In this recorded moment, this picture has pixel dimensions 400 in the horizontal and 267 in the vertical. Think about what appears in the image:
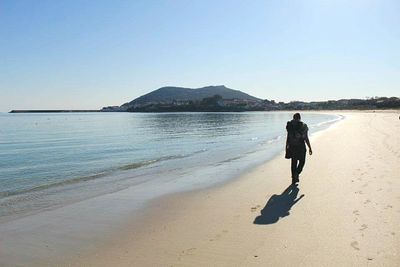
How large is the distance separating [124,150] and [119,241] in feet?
67.2

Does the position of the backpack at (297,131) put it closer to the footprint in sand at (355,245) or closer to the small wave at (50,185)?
the footprint in sand at (355,245)

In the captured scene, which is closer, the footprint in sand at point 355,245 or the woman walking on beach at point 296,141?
the footprint in sand at point 355,245

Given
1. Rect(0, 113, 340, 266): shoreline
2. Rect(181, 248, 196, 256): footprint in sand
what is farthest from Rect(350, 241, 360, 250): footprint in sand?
Rect(0, 113, 340, 266): shoreline

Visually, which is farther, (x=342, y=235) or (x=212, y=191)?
(x=212, y=191)

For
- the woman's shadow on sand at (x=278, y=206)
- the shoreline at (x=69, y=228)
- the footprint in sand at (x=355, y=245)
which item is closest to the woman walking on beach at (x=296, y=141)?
the woman's shadow on sand at (x=278, y=206)

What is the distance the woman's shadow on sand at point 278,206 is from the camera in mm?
7914

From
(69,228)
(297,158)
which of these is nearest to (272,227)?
(69,228)

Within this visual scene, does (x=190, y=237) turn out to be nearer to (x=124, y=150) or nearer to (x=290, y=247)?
(x=290, y=247)

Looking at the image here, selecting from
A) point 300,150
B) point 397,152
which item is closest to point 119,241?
point 300,150

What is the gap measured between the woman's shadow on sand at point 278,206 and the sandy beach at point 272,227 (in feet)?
0.07

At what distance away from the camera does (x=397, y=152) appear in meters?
17.1

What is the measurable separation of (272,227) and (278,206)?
1788 millimetres

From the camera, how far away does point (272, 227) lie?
286 inches

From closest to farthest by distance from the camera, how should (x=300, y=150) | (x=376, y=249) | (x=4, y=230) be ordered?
(x=376, y=249)
(x=4, y=230)
(x=300, y=150)
